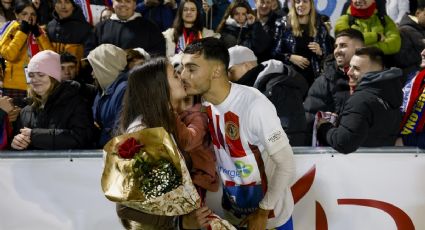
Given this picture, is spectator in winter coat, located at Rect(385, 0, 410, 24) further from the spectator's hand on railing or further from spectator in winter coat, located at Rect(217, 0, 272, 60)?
the spectator's hand on railing

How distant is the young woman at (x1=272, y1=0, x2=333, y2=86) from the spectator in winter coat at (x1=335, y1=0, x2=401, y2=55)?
36cm

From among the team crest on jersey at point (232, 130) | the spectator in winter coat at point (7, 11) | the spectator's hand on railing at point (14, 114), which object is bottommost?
the spectator's hand on railing at point (14, 114)

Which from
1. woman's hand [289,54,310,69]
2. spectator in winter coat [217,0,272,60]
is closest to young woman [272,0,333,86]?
woman's hand [289,54,310,69]

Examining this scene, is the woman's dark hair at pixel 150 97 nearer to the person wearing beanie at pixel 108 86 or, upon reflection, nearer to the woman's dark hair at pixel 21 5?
the person wearing beanie at pixel 108 86

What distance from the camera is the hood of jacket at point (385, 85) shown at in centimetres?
455

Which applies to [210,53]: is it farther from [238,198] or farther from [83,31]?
[83,31]

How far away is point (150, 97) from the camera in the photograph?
3637 millimetres

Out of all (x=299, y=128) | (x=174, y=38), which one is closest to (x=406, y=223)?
(x=299, y=128)

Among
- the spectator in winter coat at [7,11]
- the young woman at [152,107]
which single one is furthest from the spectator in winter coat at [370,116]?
the spectator in winter coat at [7,11]

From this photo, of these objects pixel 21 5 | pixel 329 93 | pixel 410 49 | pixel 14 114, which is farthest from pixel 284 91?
pixel 21 5

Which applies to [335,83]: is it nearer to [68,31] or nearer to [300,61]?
[300,61]

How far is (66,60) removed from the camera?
20.4ft

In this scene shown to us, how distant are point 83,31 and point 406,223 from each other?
3771 millimetres

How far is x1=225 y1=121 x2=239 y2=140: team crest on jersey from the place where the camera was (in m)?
3.77
